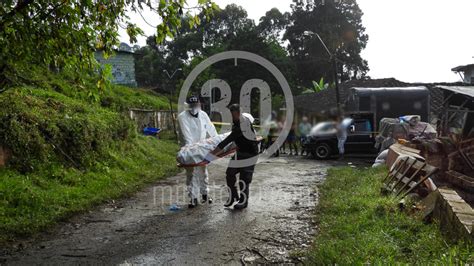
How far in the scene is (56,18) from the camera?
534cm

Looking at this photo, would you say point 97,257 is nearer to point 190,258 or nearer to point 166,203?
point 190,258

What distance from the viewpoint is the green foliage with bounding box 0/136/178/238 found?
6328mm

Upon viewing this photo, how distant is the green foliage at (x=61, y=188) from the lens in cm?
633

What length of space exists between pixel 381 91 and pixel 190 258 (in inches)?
119

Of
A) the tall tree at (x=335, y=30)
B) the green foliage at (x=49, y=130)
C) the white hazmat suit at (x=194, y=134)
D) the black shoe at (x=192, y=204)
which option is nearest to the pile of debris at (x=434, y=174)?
the tall tree at (x=335, y=30)

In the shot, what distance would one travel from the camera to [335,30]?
3096mm

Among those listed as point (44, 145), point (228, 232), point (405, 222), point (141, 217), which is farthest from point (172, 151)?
point (405, 222)

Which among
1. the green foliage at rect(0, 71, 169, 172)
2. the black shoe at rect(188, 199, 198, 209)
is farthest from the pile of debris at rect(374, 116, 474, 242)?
the green foliage at rect(0, 71, 169, 172)

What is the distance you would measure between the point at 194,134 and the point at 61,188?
2.86 meters

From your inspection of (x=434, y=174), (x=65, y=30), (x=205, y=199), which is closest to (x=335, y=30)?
(x=65, y=30)

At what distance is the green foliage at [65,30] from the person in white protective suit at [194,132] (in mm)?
2017

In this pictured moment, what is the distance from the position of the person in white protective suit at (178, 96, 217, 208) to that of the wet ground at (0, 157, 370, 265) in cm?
39

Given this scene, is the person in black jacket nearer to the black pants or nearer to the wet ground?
the black pants

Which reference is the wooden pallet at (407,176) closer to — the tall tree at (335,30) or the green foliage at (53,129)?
the tall tree at (335,30)
